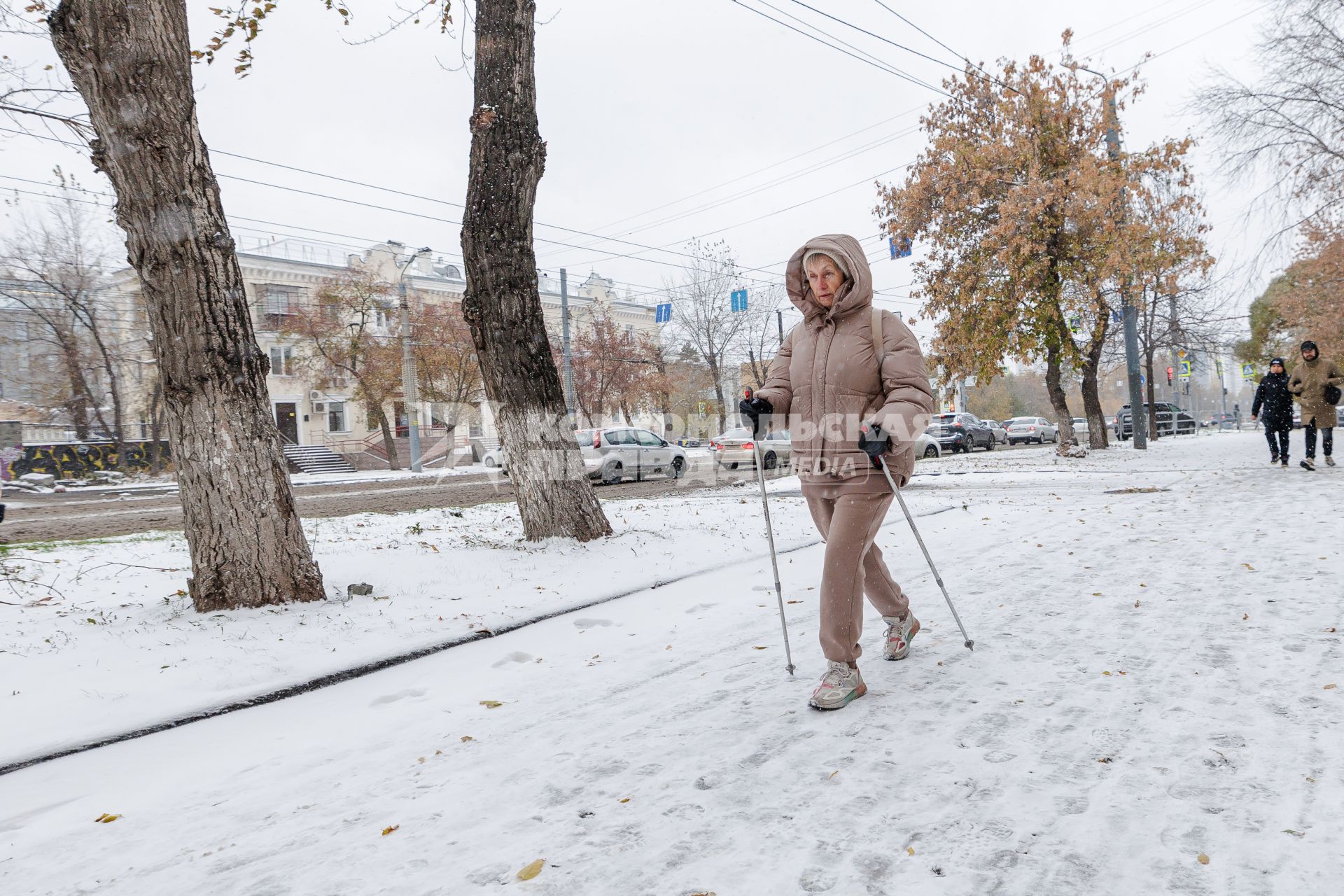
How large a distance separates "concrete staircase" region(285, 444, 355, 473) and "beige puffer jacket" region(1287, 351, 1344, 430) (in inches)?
1454

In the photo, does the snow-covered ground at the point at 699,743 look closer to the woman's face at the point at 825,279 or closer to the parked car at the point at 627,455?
the woman's face at the point at 825,279

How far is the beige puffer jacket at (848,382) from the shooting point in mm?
3609

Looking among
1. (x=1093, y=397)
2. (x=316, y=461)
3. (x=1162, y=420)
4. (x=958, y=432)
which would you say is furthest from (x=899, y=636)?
(x=1162, y=420)

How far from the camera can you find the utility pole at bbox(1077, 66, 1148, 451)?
20375 millimetres

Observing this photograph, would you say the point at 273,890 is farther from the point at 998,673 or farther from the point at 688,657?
the point at 998,673

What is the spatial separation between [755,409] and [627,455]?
Answer: 17682 mm

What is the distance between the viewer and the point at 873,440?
3.44 meters

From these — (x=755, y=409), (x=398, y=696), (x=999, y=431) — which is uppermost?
(x=755, y=409)

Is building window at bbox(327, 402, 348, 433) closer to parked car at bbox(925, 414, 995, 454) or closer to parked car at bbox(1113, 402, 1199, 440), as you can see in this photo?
parked car at bbox(925, 414, 995, 454)

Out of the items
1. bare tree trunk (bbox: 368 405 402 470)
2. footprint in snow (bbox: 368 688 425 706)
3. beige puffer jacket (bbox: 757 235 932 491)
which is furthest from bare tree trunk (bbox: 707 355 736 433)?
beige puffer jacket (bbox: 757 235 932 491)

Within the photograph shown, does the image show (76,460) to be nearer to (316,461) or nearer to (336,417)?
(316,461)

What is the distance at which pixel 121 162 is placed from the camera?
16.5 feet

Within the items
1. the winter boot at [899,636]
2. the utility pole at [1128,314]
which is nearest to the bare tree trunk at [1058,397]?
the utility pole at [1128,314]

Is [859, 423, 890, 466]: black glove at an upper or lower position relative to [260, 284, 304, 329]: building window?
lower
